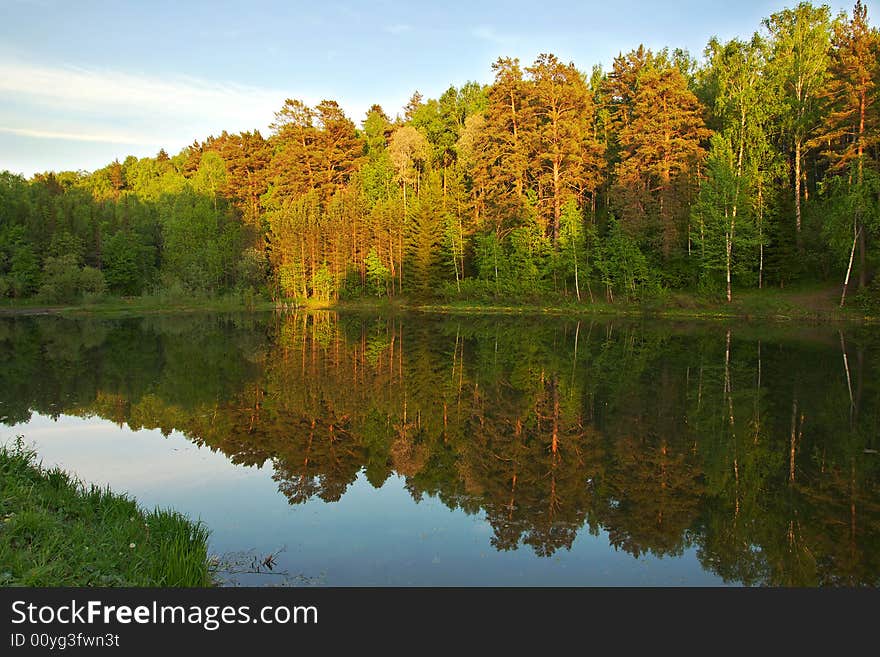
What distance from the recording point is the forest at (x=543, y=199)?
38.8 meters

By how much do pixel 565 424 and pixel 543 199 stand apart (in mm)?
38592

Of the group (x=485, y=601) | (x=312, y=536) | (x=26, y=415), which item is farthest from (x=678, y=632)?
(x=26, y=415)

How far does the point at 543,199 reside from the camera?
1927 inches

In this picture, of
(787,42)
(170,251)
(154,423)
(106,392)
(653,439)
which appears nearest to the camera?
(653,439)

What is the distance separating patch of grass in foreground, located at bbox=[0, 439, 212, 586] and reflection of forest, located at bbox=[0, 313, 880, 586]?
8.64 ft

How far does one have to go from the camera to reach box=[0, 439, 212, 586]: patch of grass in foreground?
5247 mm

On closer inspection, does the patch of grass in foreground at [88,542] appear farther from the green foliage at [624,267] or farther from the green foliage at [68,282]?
the green foliage at [68,282]

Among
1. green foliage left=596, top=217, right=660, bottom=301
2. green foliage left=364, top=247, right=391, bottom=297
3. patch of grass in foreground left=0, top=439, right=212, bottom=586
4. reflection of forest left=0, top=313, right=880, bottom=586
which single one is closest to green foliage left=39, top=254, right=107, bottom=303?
green foliage left=364, top=247, right=391, bottom=297

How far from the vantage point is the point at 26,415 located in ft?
47.8

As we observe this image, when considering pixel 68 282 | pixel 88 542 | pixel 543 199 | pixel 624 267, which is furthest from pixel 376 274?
pixel 88 542

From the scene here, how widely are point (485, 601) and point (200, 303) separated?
57.0m

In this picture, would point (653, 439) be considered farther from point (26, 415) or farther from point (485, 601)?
point (26, 415)

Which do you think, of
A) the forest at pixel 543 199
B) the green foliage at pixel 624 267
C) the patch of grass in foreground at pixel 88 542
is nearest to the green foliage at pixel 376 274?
the forest at pixel 543 199

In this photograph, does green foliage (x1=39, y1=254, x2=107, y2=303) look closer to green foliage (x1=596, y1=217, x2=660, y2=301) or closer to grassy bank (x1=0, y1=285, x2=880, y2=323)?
grassy bank (x1=0, y1=285, x2=880, y2=323)
